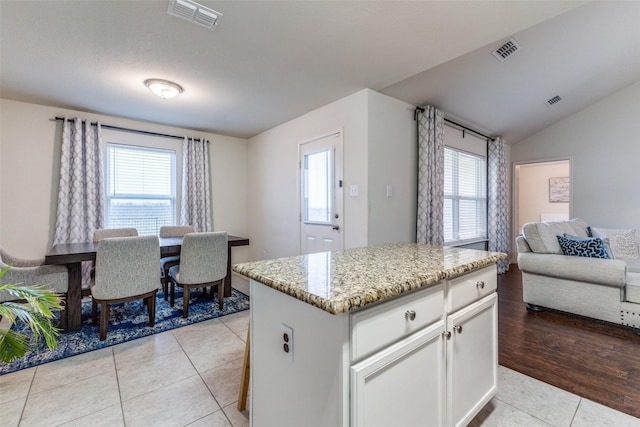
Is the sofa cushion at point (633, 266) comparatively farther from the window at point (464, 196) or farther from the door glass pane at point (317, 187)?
the door glass pane at point (317, 187)

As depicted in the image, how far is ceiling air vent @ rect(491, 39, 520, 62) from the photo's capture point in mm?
2799

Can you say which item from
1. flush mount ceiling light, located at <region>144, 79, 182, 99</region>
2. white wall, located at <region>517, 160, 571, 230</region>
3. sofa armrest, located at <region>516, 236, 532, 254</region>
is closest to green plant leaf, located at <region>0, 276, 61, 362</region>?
flush mount ceiling light, located at <region>144, 79, 182, 99</region>

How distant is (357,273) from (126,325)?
2.69 m

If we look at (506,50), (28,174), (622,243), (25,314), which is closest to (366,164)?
(506,50)

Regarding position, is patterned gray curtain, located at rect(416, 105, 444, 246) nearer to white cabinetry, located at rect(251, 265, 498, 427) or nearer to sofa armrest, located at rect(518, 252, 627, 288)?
sofa armrest, located at rect(518, 252, 627, 288)

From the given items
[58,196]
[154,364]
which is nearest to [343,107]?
[154,364]

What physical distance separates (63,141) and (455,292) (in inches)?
179

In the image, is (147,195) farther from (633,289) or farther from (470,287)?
(633,289)

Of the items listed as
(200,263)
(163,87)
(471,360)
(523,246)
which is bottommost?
(471,360)

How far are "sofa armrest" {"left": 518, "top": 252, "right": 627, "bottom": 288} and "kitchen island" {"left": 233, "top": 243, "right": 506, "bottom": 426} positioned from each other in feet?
7.07

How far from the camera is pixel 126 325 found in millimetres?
2693

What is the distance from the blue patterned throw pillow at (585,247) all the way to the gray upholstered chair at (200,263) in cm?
370

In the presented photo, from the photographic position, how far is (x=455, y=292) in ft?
4.17

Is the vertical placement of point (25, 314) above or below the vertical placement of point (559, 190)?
below
